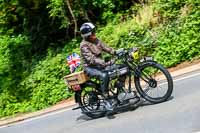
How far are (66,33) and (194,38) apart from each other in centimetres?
757

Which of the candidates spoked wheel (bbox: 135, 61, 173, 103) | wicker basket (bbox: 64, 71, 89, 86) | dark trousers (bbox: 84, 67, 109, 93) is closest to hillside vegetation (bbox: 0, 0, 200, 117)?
spoked wheel (bbox: 135, 61, 173, 103)

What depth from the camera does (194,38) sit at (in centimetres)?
1523

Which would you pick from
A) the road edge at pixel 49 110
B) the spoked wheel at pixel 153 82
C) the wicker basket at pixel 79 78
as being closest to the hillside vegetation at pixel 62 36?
the road edge at pixel 49 110

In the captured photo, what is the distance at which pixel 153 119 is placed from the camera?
32.4 feet

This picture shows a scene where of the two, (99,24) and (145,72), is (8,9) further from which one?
(145,72)

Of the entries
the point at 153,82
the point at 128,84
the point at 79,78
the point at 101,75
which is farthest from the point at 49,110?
the point at 153,82

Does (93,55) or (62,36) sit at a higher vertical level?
(62,36)

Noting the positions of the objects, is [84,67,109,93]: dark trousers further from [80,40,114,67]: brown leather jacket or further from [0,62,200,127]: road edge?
[0,62,200,127]: road edge

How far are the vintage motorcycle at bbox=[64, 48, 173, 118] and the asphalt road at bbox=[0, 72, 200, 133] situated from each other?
23cm

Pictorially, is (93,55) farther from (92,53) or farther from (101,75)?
(101,75)

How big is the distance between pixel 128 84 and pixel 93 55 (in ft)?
3.11

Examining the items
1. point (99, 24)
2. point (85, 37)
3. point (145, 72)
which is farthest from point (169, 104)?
point (99, 24)

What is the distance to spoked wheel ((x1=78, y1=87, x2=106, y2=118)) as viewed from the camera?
1162 cm

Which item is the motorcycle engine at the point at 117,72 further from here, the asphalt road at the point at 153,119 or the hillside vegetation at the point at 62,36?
the hillside vegetation at the point at 62,36
